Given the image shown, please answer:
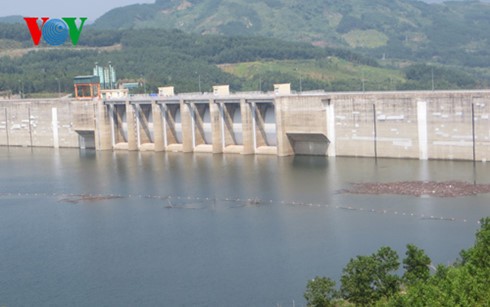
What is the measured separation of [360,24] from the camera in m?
139

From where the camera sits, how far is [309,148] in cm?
4141

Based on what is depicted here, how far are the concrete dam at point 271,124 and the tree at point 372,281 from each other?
63.3 ft

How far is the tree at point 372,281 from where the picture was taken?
16.5m

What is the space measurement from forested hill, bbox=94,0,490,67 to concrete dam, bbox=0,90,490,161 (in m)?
69.8

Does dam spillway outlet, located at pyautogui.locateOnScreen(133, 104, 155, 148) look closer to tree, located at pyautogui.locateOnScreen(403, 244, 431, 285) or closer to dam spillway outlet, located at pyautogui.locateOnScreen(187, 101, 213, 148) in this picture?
dam spillway outlet, located at pyautogui.locateOnScreen(187, 101, 213, 148)

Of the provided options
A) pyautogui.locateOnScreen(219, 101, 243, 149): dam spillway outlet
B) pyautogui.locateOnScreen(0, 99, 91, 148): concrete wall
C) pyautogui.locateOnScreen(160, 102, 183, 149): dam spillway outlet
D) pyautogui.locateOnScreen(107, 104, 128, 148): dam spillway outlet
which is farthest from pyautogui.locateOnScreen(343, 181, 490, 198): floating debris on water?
pyautogui.locateOnScreen(0, 99, 91, 148): concrete wall

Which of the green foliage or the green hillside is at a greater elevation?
the green hillside

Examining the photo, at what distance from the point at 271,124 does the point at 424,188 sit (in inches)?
553

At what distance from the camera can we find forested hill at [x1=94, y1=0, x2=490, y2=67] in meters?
124

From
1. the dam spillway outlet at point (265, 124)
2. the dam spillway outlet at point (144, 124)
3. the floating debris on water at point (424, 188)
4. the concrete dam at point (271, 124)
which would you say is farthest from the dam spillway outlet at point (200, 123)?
the floating debris on water at point (424, 188)

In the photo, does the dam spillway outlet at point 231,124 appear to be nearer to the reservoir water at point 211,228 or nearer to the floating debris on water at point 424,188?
the reservoir water at point 211,228

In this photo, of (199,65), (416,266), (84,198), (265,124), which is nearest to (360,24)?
(199,65)

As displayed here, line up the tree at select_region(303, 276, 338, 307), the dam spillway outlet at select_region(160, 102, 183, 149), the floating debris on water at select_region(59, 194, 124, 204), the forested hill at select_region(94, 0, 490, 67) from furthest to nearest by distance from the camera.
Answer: the forested hill at select_region(94, 0, 490, 67)
the dam spillway outlet at select_region(160, 102, 183, 149)
the floating debris on water at select_region(59, 194, 124, 204)
the tree at select_region(303, 276, 338, 307)

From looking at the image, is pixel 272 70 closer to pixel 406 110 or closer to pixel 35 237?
pixel 406 110
